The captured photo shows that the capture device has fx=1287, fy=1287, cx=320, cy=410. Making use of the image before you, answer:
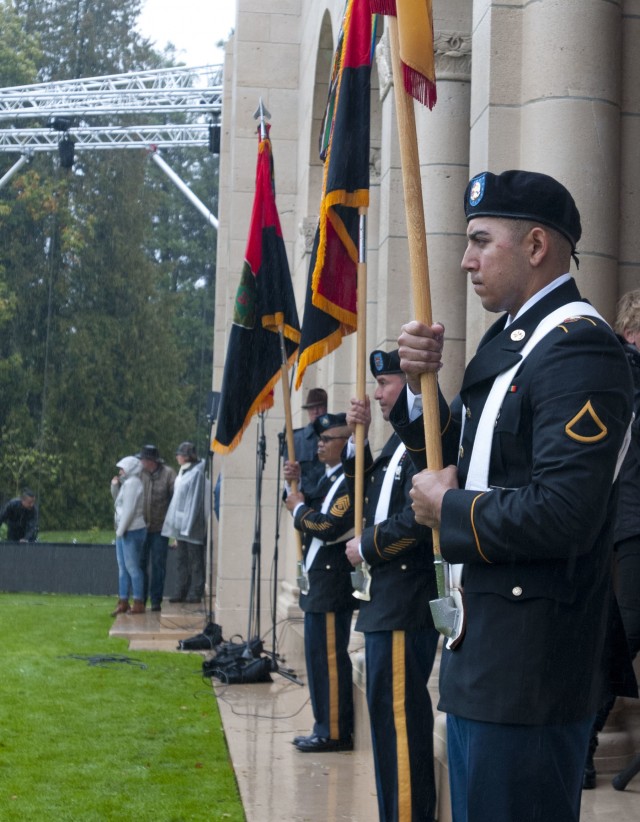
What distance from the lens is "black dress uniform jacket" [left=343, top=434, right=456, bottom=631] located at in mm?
5711

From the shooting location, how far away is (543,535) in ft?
9.26

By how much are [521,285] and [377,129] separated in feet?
29.4

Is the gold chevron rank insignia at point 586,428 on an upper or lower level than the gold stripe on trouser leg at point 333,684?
upper

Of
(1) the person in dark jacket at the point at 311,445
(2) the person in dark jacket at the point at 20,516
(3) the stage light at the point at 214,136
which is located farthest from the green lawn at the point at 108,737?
(3) the stage light at the point at 214,136

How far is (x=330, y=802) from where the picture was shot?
659 centimetres

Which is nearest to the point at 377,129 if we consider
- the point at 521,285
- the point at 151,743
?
the point at 151,743

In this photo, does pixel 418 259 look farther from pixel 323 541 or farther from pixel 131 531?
pixel 131 531

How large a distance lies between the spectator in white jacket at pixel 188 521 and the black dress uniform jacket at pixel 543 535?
46.3 ft

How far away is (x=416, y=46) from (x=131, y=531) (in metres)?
13.2

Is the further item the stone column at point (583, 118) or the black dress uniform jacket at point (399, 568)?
the black dress uniform jacket at point (399, 568)

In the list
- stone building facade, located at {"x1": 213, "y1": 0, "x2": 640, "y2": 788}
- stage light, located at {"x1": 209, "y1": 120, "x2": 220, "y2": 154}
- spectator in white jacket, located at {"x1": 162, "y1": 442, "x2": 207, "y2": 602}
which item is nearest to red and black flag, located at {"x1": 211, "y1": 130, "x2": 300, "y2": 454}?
stone building facade, located at {"x1": 213, "y1": 0, "x2": 640, "y2": 788}

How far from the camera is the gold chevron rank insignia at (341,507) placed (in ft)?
25.6

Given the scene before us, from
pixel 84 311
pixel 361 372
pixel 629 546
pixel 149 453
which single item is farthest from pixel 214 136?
pixel 629 546

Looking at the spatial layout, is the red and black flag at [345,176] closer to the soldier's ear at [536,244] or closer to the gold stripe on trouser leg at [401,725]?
the gold stripe on trouser leg at [401,725]
